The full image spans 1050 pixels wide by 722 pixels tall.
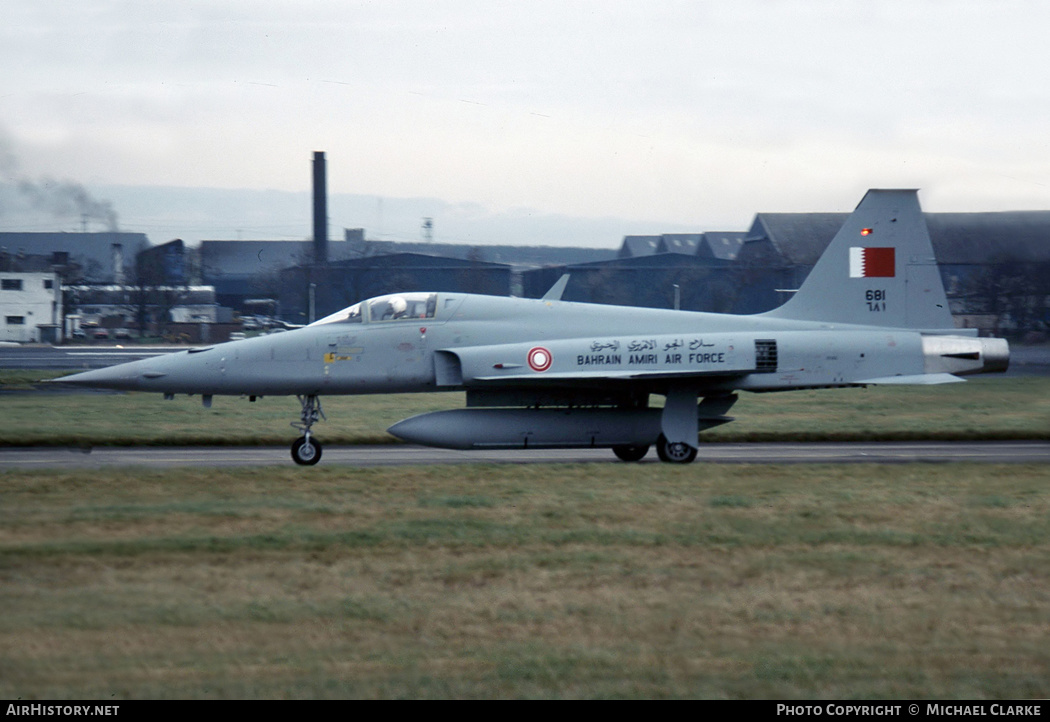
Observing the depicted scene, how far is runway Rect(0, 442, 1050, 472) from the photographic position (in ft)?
53.7

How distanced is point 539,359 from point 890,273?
6.22 m

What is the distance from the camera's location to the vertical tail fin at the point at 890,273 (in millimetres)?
17797

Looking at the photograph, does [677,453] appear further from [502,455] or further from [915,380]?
[915,380]

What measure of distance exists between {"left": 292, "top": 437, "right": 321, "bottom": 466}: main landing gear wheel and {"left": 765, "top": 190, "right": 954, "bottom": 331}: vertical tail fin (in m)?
8.06

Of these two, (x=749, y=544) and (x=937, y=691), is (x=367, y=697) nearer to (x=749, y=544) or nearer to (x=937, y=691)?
(x=937, y=691)

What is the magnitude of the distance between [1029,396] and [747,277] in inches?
698

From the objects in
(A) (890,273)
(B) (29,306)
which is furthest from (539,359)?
(B) (29,306)

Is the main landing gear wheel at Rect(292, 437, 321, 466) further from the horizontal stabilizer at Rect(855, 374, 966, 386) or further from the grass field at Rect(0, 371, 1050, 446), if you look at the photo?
the horizontal stabilizer at Rect(855, 374, 966, 386)

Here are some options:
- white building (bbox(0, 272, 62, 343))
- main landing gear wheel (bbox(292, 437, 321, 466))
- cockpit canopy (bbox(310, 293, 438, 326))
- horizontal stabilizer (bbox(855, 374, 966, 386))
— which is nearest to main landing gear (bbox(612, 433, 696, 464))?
horizontal stabilizer (bbox(855, 374, 966, 386))

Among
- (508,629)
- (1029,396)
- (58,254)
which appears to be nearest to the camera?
(508,629)

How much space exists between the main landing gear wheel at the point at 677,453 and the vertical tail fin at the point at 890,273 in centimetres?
311

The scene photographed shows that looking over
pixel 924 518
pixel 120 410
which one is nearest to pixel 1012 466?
pixel 924 518

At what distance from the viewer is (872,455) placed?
1766 centimetres

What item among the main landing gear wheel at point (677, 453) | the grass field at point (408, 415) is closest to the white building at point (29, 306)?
the grass field at point (408, 415)
